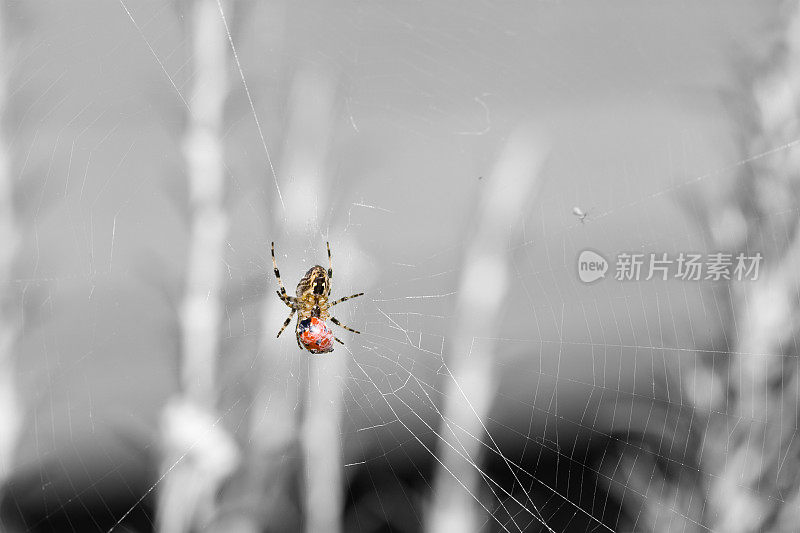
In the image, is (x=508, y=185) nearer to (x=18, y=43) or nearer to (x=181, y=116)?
(x=181, y=116)

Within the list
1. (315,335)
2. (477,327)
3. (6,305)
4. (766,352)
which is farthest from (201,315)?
(766,352)

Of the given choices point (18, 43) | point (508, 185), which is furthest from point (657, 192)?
point (18, 43)

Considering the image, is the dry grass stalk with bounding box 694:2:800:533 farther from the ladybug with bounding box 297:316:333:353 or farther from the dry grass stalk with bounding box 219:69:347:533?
the dry grass stalk with bounding box 219:69:347:533

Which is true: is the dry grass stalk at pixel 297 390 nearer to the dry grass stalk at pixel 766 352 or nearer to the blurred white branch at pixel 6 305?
the blurred white branch at pixel 6 305

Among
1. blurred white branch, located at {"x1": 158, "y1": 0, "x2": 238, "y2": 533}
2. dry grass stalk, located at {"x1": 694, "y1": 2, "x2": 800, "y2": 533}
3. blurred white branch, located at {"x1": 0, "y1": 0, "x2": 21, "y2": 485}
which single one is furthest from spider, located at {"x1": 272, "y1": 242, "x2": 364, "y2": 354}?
dry grass stalk, located at {"x1": 694, "y1": 2, "x2": 800, "y2": 533}

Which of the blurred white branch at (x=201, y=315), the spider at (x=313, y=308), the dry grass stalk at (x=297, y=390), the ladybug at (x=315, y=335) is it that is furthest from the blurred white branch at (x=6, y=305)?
the ladybug at (x=315, y=335)

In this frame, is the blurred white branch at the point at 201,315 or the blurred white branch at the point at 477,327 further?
the blurred white branch at the point at 201,315

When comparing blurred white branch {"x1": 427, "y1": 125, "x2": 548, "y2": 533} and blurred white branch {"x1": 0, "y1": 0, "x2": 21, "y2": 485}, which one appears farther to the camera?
blurred white branch {"x1": 0, "y1": 0, "x2": 21, "y2": 485}
